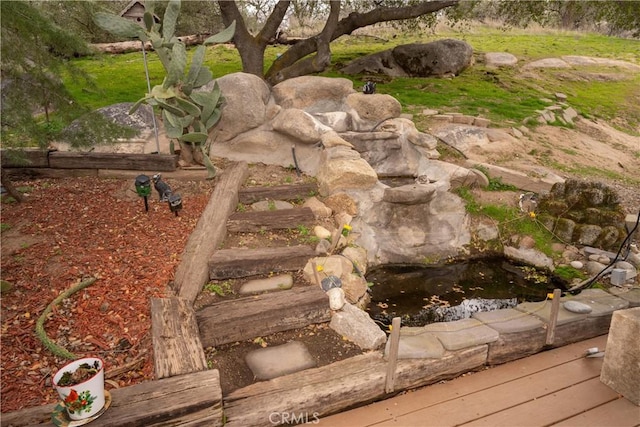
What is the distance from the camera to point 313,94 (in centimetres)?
898

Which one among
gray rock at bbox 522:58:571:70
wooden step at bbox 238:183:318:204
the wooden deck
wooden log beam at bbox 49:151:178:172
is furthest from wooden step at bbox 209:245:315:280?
gray rock at bbox 522:58:571:70

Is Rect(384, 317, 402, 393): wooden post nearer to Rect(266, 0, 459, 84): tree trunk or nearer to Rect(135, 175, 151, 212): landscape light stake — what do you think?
Rect(135, 175, 151, 212): landscape light stake

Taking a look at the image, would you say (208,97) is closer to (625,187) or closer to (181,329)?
(181,329)

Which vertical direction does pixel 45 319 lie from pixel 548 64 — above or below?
below

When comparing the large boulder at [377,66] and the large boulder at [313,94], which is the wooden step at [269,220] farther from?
the large boulder at [377,66]

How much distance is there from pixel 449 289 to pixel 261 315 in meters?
3.44

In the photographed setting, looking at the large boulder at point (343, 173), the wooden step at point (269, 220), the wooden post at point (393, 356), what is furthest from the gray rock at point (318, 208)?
the wooden post at point (393, 356)

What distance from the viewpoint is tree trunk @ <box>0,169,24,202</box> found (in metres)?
5.62

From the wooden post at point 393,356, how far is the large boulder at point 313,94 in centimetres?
602

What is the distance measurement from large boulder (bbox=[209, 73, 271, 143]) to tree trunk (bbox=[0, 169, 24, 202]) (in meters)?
3.22

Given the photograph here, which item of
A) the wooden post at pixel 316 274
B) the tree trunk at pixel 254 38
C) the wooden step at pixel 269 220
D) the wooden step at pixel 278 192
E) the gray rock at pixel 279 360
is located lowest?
the gray rock at pixel 279 360

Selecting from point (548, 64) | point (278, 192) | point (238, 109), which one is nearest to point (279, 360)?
A: point (278, 192)

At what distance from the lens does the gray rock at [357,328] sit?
165 inches

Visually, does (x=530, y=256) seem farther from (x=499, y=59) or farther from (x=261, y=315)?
(x=499, y=59)
